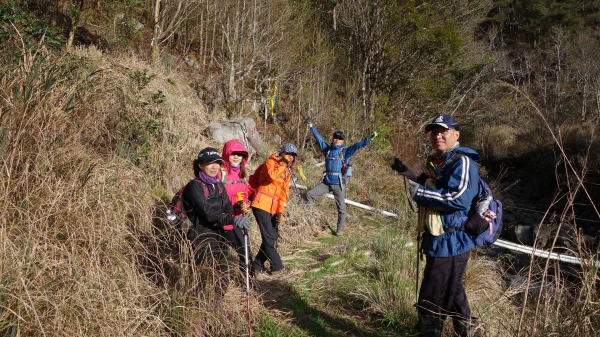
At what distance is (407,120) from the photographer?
1741 cm

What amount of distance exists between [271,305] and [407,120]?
14.2 metres

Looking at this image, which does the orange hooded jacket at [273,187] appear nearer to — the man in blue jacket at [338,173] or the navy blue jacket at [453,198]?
the man in blue jacket at [338,173]

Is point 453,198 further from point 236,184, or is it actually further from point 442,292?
point 236,184

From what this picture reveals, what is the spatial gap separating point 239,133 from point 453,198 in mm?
7254

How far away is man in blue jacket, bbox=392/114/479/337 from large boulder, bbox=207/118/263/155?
648 centimetres

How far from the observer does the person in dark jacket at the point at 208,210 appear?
3682 millimetres

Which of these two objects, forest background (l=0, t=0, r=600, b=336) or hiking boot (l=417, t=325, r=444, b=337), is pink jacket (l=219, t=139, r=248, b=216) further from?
hiking boot (l=417, t=325, r=444, b=337)

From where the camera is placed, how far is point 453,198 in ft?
9.25

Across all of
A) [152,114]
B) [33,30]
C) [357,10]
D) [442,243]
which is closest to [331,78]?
[357,10]

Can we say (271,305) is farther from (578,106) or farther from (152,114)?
(578,106)

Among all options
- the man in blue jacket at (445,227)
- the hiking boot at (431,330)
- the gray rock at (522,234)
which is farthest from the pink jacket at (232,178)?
the gray rock at (522,234)

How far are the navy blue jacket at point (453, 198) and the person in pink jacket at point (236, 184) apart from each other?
1920mm

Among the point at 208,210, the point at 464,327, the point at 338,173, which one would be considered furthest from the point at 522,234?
the point at 208,210

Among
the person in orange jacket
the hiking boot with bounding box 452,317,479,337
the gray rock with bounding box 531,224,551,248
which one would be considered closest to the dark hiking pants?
the person in orange jacket
